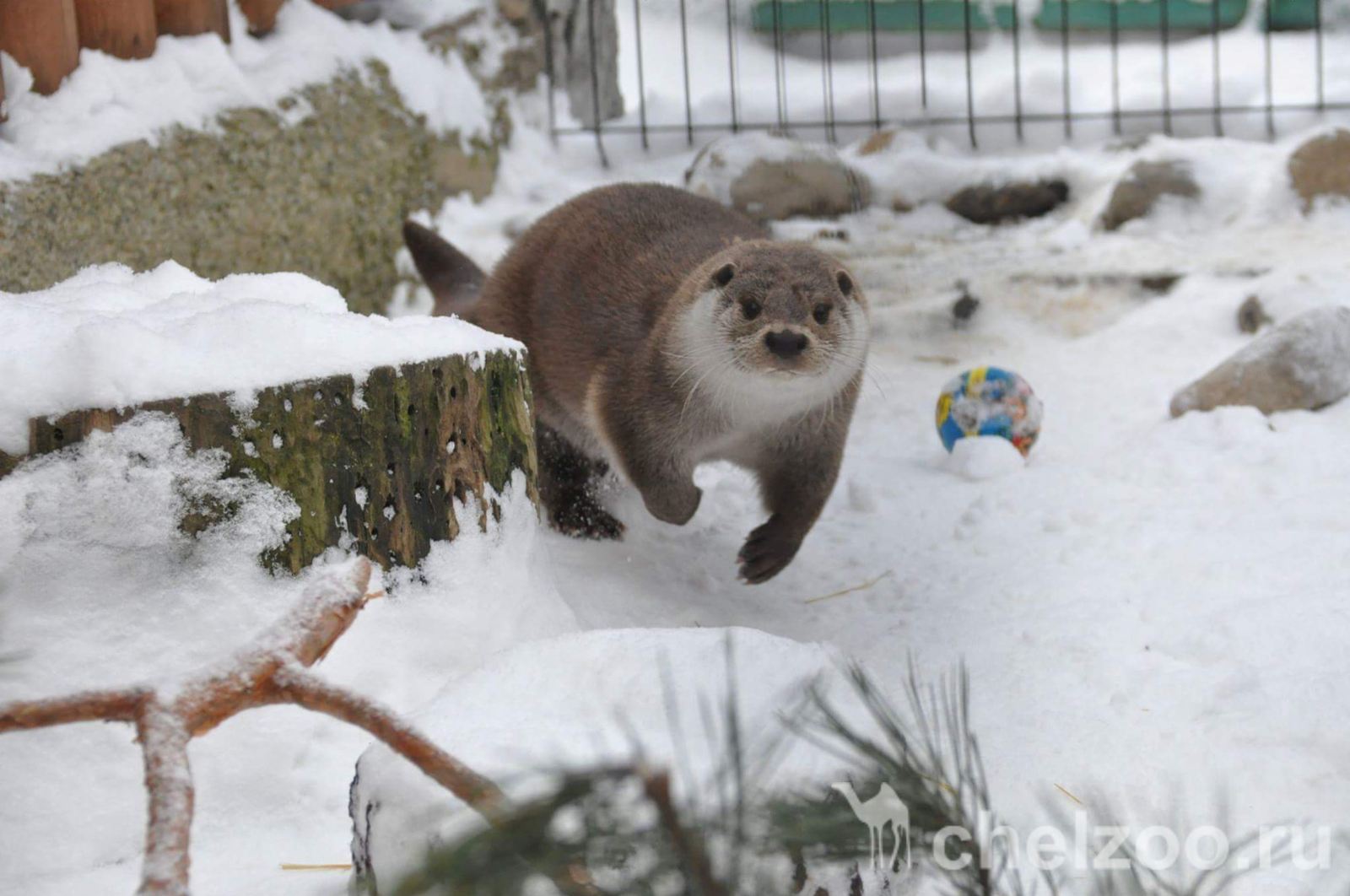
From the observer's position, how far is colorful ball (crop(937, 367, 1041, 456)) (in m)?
3.68

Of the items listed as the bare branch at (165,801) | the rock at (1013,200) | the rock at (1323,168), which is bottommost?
the rock at (1013,200)

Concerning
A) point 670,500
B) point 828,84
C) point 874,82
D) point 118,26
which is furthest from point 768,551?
point 828,84

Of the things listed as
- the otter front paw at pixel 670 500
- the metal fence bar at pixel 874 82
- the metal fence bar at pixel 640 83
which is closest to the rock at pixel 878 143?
the metal fence bar at pixel 874 82

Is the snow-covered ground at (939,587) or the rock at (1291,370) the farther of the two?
the rock at (1291,370)

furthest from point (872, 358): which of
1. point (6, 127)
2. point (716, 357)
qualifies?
point (6, 127)

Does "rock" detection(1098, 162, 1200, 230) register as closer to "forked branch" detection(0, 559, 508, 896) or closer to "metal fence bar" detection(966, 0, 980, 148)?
"metal fence bar" detection(966, 0, 980, 148)

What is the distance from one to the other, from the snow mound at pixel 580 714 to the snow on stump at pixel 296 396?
52cm

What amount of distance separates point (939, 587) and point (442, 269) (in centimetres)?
174

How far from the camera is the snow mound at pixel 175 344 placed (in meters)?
1.70

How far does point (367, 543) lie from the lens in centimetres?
197

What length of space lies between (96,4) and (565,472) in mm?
1682

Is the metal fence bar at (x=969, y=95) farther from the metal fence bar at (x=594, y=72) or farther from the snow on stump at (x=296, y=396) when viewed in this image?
the snow on stump at (x=296, y=396)

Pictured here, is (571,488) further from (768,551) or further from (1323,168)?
(1323,168)

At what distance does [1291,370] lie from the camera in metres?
3.54
